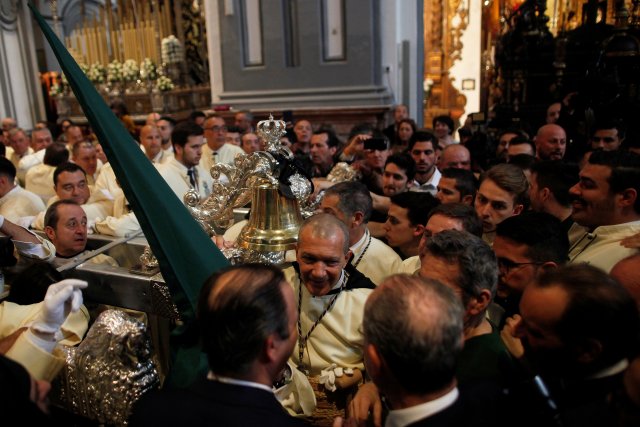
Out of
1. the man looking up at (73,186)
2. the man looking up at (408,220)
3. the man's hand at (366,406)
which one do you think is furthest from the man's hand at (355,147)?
the man's hand at (366,406)

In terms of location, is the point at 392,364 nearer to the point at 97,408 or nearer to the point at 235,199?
the point at 97,408

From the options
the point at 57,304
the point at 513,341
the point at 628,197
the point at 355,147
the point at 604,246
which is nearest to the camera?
the point at 57,304

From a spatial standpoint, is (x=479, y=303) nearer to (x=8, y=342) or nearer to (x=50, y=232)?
(x=8, y=342)

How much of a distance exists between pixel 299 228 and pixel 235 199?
29 centimetres

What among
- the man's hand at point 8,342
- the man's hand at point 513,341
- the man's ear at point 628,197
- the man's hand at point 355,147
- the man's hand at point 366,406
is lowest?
the man's hand at point 366,406

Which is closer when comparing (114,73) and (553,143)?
(553,143)

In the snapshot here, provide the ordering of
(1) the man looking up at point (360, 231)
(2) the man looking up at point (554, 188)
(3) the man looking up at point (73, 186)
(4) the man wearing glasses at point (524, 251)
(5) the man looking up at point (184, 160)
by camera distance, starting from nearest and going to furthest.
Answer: (4) the man wearing glasses at point (524, 251), (1) the man looking up at point (360, 231), (2) the man looking up at point (554, 188), (3) the man looking up at point (73, 186), (5) the man looking up at point (184, 160)

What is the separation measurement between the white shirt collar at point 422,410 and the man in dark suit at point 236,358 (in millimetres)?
250

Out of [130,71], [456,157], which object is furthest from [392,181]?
[130,71]

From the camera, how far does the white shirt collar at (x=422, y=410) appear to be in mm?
1218

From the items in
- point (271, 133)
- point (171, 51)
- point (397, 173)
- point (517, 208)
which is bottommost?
point (517, 208)

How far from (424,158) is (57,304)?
339cm

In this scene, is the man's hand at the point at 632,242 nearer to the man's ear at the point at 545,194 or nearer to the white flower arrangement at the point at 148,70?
the man's ear at the point at 545,194

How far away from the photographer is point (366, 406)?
162cm
